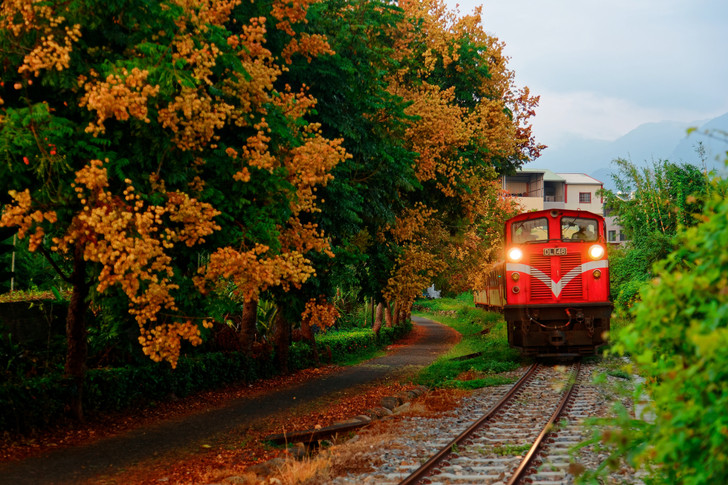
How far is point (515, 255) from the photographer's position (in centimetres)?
1795

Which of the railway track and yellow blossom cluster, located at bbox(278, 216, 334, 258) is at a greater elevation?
yellow blossom cluster, located at bbox(278, 216, 334, 258)

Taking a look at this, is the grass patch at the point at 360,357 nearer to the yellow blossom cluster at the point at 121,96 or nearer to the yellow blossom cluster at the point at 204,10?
the yellow blossom cluster at the point at 204,10

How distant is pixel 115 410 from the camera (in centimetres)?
1308

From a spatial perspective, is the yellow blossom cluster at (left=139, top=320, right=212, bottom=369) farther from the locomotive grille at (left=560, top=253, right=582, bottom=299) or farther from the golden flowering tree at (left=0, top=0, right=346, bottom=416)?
the locomotive grille at (left=560, top=253, right=582, bottom=299)

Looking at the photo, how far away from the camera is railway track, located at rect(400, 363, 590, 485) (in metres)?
7.68

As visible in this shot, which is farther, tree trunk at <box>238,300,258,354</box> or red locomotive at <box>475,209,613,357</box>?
tree trunk at <box>238,300,258,354</box>

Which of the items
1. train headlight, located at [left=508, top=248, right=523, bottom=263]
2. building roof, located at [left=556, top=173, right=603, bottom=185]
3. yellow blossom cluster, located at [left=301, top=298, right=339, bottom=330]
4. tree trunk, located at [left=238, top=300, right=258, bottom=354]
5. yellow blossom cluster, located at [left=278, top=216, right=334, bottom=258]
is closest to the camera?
yellow blossom cluster, located at [left=278, top=216, right=334, bottom=258]

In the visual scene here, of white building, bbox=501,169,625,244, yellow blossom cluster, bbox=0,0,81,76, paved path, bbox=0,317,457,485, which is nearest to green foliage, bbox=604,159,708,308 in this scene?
paved path, bbox=0,317,457,485

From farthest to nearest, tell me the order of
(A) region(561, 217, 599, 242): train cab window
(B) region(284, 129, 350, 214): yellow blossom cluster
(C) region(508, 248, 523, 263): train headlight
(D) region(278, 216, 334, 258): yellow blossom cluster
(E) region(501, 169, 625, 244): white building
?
(E) region(501, 169, 625, 244): white building < (A) region(561, 217, 599, 242): train cab window < (C) region(508, 248, 523, 263): train headlight < (D) region(278, 216, 334, 258): yellow blossom cluster < (B) region(284, 129, 350, 214): yellow blossom cluster

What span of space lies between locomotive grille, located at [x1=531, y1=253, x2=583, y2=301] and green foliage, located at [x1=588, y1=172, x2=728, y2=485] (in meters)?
13.9

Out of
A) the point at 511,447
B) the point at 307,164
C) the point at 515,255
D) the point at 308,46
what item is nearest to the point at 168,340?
the point at 307,164

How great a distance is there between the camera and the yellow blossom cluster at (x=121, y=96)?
787 cm

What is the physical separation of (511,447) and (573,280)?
9.44m

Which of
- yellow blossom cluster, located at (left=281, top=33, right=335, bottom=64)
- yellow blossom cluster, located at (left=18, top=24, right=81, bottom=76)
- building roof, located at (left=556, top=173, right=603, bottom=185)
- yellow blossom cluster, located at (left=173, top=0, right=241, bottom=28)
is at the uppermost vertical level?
building roof, located at (left=556, top=173, right=603, bottom=185)
